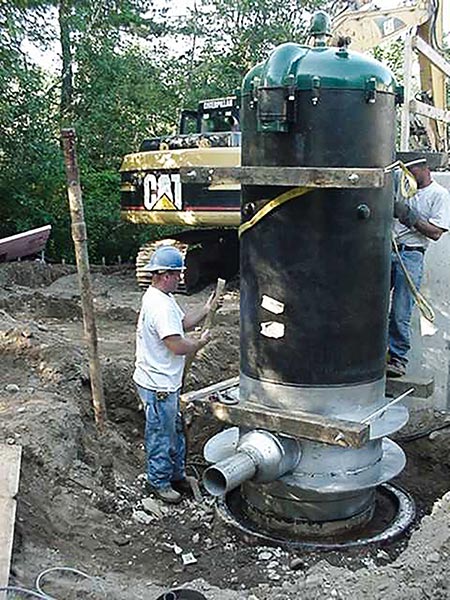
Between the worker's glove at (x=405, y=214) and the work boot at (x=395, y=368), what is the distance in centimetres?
96

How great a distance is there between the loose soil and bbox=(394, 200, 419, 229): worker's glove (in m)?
1.77

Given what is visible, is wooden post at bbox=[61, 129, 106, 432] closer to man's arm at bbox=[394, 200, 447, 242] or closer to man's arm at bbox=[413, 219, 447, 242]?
man's arm at bbox=[394, 200, 447, 242]

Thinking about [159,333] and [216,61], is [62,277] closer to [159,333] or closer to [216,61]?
[159,333]

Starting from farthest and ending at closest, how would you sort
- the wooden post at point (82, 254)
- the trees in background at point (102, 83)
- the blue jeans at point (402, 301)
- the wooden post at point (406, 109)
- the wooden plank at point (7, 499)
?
the trees in background at point (102, 83) < the wooden post at point (406, 109) < the wooden post at point (82, 254) < the blue jeans at point (402, 301) < the wooden plank at point (7, 499)

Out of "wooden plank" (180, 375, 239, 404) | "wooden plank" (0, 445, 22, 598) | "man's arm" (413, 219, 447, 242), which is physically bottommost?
"wooden plank" (0, 445, 22, 598)

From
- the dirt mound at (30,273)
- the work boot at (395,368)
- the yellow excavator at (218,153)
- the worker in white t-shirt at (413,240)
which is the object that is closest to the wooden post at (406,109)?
the yellow excavator at (218,153)

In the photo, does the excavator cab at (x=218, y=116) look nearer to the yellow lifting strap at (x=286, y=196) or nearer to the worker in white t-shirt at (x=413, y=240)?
the worker in white t-shirt at (x=413, y=240)

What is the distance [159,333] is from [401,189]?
1760mm

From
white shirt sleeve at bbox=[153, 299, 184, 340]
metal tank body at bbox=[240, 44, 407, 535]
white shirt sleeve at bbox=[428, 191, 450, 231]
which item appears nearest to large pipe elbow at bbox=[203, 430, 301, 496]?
metal tank body at bbox=[240, 44, 407, 535]

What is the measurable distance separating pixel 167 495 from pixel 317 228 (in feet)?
7.39

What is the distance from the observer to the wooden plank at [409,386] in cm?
507

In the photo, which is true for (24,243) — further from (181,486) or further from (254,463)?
(254,463)

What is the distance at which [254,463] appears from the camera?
13.5ft

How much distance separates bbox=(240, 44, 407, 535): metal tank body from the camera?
3.94 meters
